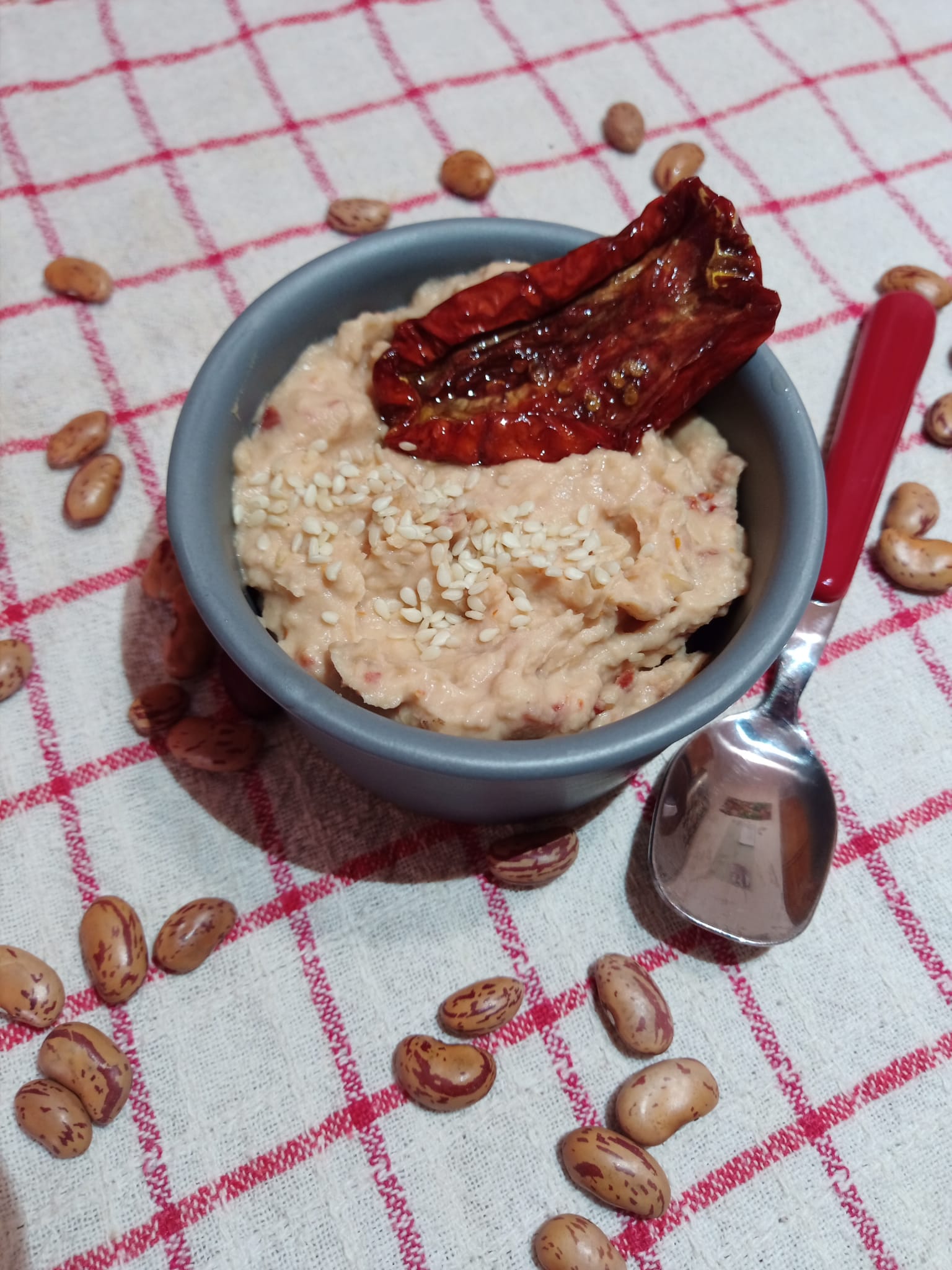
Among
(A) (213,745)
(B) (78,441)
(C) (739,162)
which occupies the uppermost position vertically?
(C) (739,162)

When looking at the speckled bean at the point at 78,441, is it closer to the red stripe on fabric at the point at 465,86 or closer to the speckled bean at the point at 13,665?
the speckled bean at the point at 13,665

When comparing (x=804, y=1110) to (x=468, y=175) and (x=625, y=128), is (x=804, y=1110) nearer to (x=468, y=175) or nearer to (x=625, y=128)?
(x=468, y=175)

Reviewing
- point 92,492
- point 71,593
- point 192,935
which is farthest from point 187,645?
point 192,935

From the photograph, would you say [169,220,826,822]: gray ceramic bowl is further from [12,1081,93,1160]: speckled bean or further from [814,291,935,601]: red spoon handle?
[12,1081,93,1160]: speckled bean

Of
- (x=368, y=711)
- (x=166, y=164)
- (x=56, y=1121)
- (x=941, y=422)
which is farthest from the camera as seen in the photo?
(x=166, y=164)

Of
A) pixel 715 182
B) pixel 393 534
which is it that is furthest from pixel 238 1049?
→ pixel 715 182

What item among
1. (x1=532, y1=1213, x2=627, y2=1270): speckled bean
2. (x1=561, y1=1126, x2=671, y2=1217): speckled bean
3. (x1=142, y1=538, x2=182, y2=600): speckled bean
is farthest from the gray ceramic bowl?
(x1=532, y1=1213, x2=627, y2=1270): speckled bean
